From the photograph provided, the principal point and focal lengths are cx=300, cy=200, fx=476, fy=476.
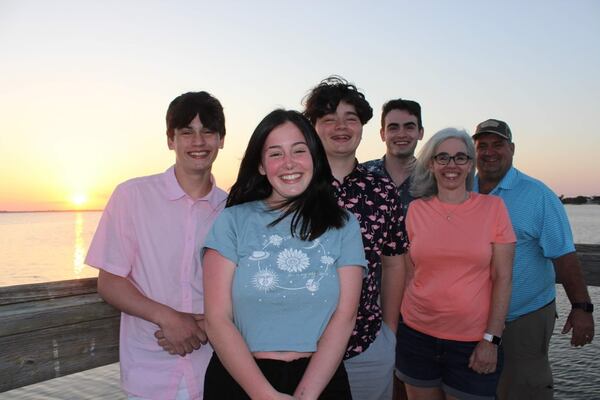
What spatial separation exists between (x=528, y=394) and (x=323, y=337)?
2578 mm

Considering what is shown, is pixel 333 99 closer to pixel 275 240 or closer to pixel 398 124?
pixel 275 240

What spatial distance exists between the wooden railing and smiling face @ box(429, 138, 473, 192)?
2504 mm

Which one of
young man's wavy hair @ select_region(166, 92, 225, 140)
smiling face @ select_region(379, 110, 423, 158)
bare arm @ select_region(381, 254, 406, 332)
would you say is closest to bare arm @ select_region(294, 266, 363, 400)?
bare arm @ select_region(381, 254, 406, 332)

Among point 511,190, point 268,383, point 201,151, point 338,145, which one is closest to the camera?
point 268,383

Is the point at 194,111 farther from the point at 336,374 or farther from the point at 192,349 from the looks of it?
the point at 336,374

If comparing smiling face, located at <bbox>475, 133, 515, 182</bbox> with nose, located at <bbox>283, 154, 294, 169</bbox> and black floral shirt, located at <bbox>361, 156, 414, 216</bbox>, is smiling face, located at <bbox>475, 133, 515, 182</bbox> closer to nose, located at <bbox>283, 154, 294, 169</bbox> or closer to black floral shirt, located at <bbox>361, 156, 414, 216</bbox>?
black floral shirt, located at <bbox>361, 156, 414, 216</bbox>

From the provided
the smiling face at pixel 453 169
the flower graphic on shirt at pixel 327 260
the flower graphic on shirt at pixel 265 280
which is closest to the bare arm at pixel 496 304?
the smiling face at pixel 453 169

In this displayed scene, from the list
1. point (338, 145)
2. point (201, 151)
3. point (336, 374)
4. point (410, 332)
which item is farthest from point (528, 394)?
point (201, 151)

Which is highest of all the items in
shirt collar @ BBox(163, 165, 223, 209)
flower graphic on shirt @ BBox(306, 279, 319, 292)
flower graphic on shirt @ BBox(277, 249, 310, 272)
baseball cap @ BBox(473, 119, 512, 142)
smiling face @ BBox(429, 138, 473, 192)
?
baseball cap @ BBox(473, 119, 512, 142)

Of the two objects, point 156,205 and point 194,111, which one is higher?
point 194,111

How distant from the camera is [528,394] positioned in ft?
12.9

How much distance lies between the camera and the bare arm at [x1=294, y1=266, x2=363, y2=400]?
2.22 meters

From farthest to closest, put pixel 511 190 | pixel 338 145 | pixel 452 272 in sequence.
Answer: pixel 511 190 → pixel 452 272 → pixel 338 145

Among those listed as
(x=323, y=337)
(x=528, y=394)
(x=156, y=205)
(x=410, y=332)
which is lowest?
(x=528, y=394)
